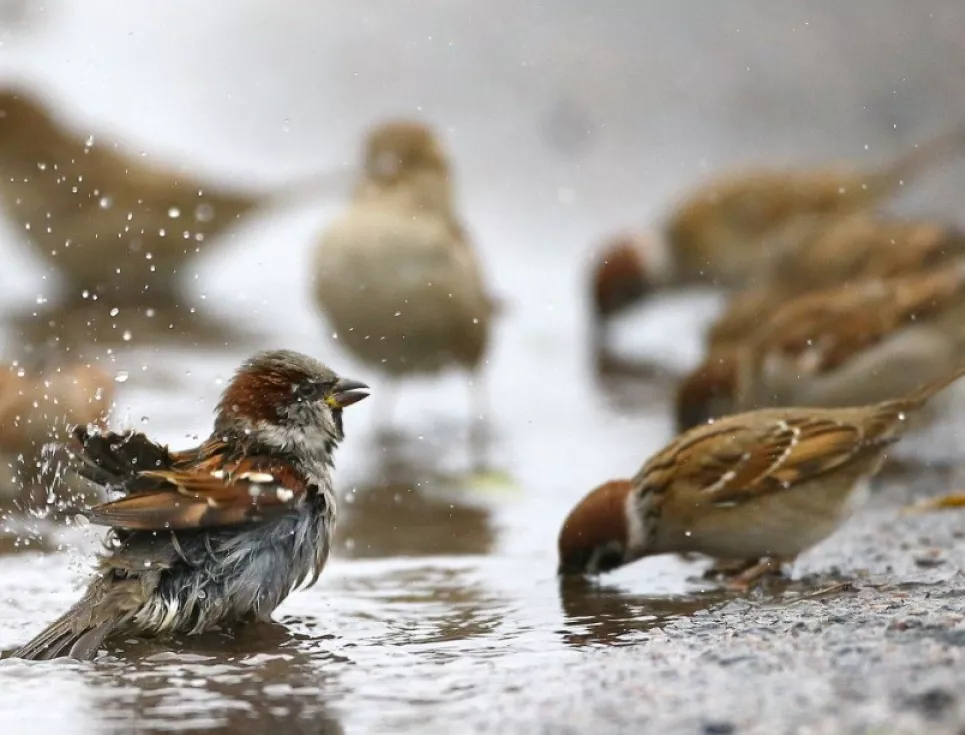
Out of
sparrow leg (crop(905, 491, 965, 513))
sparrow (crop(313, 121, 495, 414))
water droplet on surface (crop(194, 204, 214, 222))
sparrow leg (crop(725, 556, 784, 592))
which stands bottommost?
sparrow leg (crop(725, 556, 784, 592))

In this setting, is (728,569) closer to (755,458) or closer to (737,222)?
(755,458)

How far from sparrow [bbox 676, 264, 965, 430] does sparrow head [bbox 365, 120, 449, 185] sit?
1858 millimetres

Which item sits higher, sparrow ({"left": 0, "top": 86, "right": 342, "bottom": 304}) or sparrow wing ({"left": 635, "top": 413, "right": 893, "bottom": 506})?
sparrow ({"left": 0, "top": 86, "right": 342, "bottom": 304})

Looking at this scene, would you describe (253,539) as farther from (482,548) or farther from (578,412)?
(578,412)

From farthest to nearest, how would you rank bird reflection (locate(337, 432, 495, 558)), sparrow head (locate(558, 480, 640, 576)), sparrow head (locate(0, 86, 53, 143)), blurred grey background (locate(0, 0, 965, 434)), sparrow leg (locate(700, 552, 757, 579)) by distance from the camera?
blurred grey background (locate(0, 0, 965, 434))
sparrow head (locate(0, 86, 53, 143))
bird reflection (locate(337, 432, 495, 558))
sparrow leg (locate(700, 552, 757, 579))
sparrow head (locate(558, 480, 640, 576))

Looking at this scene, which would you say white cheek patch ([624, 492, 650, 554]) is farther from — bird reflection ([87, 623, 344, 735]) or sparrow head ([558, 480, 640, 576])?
bird reflection ([87, 623, 344, 735])

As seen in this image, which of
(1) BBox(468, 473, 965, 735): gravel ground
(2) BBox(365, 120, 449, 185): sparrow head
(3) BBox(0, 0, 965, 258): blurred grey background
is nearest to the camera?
(1) BBox(468, 473, 965, 735): gravel ground

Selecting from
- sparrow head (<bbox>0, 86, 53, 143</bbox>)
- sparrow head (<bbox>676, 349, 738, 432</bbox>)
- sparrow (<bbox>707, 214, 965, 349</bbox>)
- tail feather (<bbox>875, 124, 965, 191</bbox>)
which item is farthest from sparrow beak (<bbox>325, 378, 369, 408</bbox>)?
tail feather (<bbox>875, 124, 965, 191</bbox>)

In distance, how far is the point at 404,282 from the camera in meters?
8.42

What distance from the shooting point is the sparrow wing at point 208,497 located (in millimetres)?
4594

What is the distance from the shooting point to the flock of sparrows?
4.77m

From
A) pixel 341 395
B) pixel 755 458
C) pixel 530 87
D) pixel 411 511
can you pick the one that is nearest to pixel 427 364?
pixel 411 511

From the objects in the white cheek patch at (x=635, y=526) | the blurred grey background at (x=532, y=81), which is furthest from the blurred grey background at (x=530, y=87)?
the white cheek patch at (x=635, y=526)

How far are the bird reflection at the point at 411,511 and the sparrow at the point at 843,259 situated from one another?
6.82ft
